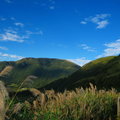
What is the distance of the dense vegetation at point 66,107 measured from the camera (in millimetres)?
7512

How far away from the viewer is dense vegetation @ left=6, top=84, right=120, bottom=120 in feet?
24.6

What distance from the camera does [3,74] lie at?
468 cm

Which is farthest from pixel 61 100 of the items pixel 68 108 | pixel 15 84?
pixel 15 84

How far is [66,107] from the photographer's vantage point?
8961mm

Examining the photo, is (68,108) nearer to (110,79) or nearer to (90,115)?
(90,115)

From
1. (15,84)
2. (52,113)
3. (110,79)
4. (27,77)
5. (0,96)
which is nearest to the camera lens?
(0,96)

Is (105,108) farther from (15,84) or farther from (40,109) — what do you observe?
(15,84)

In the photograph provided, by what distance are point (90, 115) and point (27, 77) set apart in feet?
17.0

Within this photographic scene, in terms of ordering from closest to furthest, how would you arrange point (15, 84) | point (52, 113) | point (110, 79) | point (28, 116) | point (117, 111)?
point (15, 84) < point (28, 116) < point (52, 113) < point (117, 111) < point (110, 79)

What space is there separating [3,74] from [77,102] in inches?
200

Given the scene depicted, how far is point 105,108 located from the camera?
34.1ft

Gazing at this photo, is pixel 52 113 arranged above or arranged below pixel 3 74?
below

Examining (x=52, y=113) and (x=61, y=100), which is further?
(x=61, y=100)

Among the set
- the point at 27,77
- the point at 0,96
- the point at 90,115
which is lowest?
the point at 90,115
